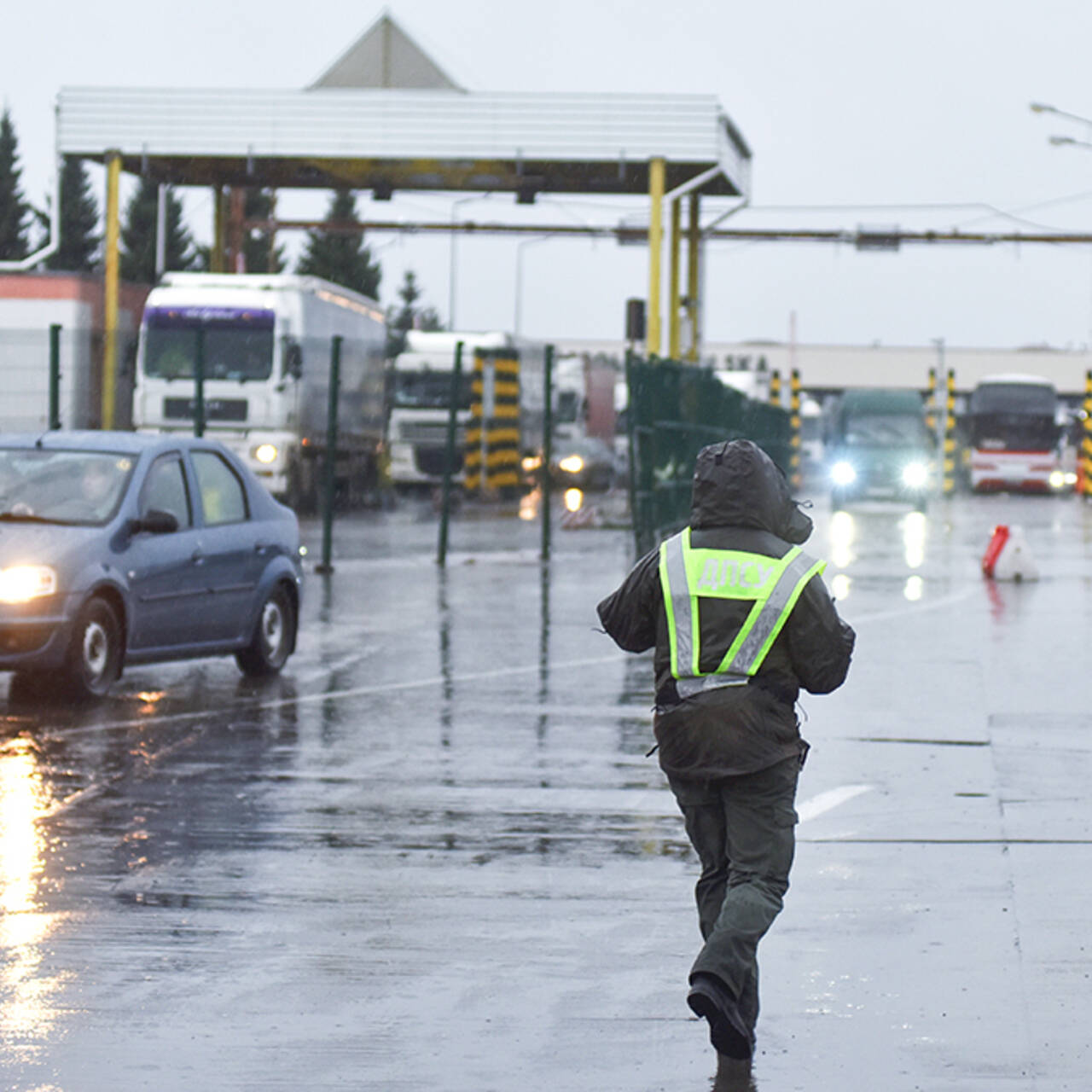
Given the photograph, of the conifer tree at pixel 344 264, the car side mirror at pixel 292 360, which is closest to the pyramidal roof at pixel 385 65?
the car side mirror at pixel 292 360

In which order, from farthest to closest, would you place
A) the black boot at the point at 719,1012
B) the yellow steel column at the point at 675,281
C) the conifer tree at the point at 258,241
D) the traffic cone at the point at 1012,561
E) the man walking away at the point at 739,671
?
the conifer tree at the point at 258,241, the yellow steel column at the point at 675,281, the traffic cone at the point at 1012,561, the man walking away at the point at 739,671, the black boot at the point at 719,1012

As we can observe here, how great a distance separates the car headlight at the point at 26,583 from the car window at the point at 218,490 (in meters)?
1.66

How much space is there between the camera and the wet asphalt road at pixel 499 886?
563 centimetres

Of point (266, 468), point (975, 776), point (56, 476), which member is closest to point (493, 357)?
point (266, 468)

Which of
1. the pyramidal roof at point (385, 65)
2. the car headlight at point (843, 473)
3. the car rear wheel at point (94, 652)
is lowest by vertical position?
the car headlight at point (843, 473)

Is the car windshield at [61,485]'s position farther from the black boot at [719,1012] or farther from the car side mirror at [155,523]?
the black boot at [719,1012]

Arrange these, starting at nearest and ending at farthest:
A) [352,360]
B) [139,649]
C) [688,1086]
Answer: [688,1086] < [139,649] < [352,360]

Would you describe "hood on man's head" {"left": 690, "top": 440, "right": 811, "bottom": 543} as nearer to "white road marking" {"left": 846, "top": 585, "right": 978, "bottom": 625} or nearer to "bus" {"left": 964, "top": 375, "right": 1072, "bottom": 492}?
"white road marking" {"left": 846, "top": 585, "right": 978, "bottom": 625}

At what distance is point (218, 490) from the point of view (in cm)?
1407

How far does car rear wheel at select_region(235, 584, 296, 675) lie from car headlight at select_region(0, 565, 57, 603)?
6.43ft

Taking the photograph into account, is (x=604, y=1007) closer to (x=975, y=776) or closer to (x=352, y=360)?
(x=975, y=776)

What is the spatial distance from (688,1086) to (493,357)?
127 ft

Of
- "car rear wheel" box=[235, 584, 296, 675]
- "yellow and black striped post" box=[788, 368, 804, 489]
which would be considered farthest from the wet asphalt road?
"yellow and black striped post" box=[788, 368, 804, 489]

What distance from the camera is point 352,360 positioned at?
1501 inches
